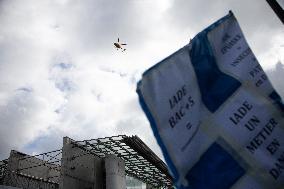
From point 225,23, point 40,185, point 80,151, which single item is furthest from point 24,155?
point 225,23

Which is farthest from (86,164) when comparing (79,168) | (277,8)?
(277,8)

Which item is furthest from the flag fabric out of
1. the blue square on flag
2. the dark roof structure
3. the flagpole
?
the dark roof structure

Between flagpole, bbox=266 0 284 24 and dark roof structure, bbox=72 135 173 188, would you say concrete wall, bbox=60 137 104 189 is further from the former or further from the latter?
flagpole, bbox=266 0 284 24

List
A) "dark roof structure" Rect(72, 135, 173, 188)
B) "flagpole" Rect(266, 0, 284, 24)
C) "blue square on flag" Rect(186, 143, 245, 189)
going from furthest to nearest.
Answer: "dark roof structure" Rect(72, 135, 173, 188)
"flagpole" Rect(266, 0, 284, 24)
"blue square on flag" Rect(186, 143, 245, 189)

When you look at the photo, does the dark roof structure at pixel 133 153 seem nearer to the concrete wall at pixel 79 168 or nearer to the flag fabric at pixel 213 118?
the concrete wall at pixel 79 168

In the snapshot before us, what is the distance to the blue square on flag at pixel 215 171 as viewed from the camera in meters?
2.09

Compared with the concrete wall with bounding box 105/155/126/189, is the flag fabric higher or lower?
lower

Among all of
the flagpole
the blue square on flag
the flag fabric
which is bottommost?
the blue square on flag

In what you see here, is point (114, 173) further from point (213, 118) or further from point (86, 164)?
point (213, 118)

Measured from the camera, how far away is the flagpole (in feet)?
11.3

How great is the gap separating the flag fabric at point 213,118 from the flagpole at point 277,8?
1182mm

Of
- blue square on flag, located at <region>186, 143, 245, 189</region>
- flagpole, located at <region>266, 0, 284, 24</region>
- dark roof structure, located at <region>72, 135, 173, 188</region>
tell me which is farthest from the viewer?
dark roof structure, located at <region>72, 135, 173, 188</region>

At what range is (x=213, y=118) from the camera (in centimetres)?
226

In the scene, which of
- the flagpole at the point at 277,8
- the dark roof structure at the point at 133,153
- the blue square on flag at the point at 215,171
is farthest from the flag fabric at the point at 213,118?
the dark roof structure at the point at 133,153
